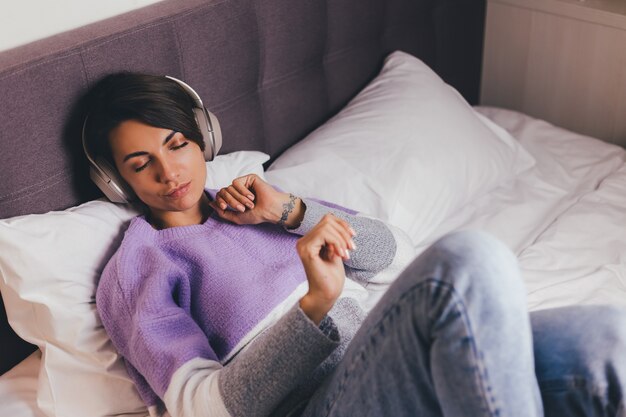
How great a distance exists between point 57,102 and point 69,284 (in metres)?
0.29

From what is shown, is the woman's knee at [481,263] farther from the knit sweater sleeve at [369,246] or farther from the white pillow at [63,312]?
the white pillow at [63,312]

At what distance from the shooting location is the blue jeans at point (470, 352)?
842mm

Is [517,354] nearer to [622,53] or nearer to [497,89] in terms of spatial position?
[622,53]

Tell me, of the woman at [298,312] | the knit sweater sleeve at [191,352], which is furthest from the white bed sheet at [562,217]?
the knit sweater sleeve at [191,352]

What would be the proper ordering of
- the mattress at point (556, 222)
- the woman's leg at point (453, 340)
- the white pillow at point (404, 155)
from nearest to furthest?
1. the woman's leg at point (453, 340)
2. the mattress at point (556, 222)
3. the white pillow at point (404, 155)

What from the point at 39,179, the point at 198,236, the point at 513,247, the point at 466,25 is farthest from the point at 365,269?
the point at 466,25

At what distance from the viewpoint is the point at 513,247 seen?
60.1 inches

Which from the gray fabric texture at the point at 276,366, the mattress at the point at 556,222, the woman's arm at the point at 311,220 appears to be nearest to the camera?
the gray fabric texture at the point at 276,366

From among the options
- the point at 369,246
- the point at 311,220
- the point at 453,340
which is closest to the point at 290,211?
the point at 311,220

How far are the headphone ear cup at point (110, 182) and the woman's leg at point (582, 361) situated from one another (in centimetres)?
67

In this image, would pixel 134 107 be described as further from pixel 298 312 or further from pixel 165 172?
pixel 298 312

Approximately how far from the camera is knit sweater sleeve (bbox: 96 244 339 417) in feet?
3.18

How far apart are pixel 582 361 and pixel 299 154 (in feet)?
2.56

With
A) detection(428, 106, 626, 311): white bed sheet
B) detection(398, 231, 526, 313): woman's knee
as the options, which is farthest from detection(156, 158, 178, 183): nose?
detection(428, 106, 626, 311): white bed sheet
